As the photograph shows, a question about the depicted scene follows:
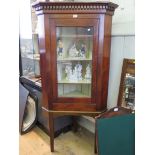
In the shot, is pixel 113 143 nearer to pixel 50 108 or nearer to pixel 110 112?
pixel 110 112

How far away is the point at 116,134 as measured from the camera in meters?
1.57

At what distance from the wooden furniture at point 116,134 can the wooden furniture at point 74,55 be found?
0.33 m

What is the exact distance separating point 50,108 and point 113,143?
2.37 feet

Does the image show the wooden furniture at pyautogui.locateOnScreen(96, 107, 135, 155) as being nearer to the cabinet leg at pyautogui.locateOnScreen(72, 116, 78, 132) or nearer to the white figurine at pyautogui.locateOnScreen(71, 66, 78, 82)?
the white figurine at pyautogui.locateOnScreen(71, 66, 78, 82)

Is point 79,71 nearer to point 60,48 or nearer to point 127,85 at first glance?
point 60,48

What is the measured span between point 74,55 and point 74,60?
0.18 feet

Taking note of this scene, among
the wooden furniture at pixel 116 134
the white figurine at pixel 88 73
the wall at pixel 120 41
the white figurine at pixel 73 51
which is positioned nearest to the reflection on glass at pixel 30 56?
the white figurine at pixel 73 51

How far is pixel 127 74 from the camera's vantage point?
1.84 m

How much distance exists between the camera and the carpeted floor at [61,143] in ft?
7.16

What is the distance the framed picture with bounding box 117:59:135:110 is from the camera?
5.91ft

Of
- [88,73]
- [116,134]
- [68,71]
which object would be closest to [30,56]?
[68,71]
